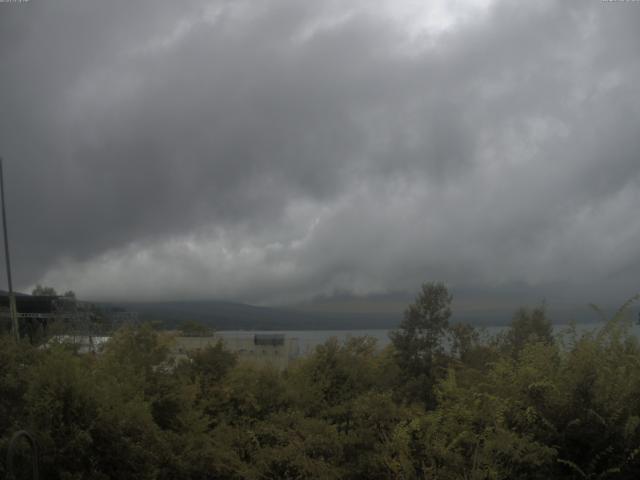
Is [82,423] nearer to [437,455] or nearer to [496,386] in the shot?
[437,455]

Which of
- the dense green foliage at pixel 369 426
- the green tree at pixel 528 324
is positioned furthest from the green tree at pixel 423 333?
the dense green foliage at pixel 369 426

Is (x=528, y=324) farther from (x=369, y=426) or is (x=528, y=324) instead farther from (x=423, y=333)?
(x=369, y=426)

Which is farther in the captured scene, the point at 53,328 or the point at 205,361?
the point at 205,361

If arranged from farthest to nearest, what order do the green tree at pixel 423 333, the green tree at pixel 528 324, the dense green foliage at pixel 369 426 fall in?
the green tree at pixel 423 333 → the green tree at pixel 528 324 → the dense green foliage at pixel 369 426

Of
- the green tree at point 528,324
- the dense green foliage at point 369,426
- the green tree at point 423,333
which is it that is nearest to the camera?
the dense green foliage at point 369,426

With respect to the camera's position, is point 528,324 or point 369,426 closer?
point 369,426

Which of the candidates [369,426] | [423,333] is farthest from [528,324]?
[369,426]

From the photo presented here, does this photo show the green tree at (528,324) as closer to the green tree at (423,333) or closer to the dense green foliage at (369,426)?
the green tree at (423,333)

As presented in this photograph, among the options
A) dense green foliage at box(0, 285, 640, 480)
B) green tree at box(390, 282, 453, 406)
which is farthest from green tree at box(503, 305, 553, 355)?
dense green foliage at box(0, 285, 640, 480)

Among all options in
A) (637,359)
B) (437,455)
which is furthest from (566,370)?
(437,455)

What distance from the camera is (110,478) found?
10719 mm

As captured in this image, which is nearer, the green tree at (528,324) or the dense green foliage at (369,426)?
the dense green foliage at (369,426)

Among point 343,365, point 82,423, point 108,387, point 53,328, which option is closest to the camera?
point 82,423

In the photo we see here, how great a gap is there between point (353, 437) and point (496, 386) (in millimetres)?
2255
